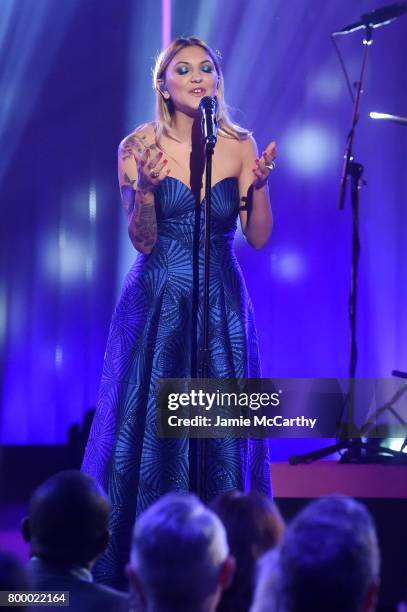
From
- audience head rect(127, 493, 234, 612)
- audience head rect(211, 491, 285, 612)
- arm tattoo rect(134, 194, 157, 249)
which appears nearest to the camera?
audience head rect(127, 493, 234, 612)

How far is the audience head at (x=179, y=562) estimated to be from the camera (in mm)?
1494

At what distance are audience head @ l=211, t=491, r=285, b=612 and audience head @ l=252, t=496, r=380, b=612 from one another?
0.39m

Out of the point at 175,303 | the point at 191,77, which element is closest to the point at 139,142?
the point at 191,77

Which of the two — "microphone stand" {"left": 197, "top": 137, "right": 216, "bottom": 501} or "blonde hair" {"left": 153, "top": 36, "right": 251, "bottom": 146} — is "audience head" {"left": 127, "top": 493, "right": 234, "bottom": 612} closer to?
"microphone stand" {"left": 197, "top": 137, "right": 216, "bottom": 501}

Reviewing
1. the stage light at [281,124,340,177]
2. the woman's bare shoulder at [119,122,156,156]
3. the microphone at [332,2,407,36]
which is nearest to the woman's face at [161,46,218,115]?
the woman's bare shoulder at [119,122,156,156]

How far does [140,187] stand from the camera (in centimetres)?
321

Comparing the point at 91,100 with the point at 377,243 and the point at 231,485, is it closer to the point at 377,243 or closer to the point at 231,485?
the point at 377,243

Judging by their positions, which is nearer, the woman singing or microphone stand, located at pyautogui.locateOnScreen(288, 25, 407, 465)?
the woman singing

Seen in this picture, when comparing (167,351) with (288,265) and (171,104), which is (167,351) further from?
(288,265)

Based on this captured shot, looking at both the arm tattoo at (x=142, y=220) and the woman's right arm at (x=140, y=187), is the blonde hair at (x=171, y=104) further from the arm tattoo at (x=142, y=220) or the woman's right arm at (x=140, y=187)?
the arm tattoo at (x=142, y=220)

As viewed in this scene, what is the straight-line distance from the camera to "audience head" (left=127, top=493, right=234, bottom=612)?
4.90 feet

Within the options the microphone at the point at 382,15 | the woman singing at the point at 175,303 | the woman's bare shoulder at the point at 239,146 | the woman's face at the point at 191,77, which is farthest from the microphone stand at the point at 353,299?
the woman's face at the point at 191,77

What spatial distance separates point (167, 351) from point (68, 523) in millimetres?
1505

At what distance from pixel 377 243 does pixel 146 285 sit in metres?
2.82
